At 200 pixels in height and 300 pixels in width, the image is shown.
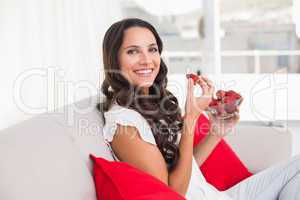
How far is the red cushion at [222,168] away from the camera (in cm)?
227

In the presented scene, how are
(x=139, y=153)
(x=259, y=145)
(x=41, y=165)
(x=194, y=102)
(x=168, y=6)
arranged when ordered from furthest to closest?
(x=168, y=6)
(x=259, y=145)
(x=194, y=102)
(x=139, y=153)
(x=41, y=165)

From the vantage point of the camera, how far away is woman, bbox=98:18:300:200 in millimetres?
1588

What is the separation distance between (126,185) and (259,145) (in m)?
1.26

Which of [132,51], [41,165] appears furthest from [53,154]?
[132,51]

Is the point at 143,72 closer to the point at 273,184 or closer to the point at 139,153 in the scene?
the point at 139,153

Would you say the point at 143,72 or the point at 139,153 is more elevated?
the point at 143,72

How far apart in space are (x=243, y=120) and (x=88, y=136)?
1.96 m

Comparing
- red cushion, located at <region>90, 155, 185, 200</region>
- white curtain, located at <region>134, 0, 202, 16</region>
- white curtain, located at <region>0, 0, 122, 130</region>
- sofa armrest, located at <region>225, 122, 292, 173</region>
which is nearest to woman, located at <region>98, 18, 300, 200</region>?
red cushion, located at <region>90, 155, 185, 200</region>

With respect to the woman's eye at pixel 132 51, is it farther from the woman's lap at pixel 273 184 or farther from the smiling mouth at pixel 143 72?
the woman's lap at pixel 273 184

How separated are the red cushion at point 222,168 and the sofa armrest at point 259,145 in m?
0.10

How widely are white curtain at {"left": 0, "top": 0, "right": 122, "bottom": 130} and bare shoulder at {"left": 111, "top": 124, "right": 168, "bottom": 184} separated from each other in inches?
29.9

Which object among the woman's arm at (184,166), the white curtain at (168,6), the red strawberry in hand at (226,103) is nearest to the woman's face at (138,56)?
the woman's arm at (184,166)

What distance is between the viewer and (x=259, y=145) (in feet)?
7.94

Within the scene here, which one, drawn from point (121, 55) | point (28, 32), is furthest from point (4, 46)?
point (121, 55)
